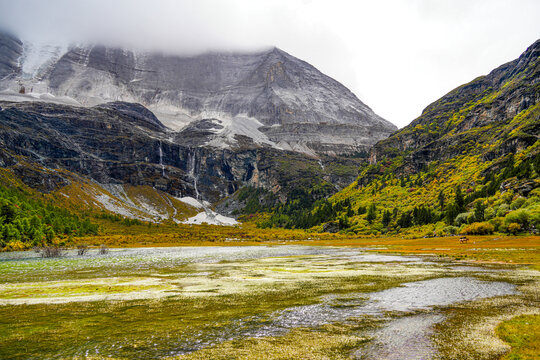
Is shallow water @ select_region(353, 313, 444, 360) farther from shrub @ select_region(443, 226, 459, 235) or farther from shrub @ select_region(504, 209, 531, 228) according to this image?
shrub @ select_region(443, 226, 459, 235)

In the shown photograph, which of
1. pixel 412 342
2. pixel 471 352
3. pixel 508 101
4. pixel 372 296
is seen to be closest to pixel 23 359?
pixel 412 342

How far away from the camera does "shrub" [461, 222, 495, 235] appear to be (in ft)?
259

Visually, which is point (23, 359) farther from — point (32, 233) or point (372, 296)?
point (32, 233)

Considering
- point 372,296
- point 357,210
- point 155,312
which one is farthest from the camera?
point 357,210

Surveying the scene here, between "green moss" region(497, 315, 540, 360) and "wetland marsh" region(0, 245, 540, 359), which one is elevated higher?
"green moss" region(497, 315, 540, 360)

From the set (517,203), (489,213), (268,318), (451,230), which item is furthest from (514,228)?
(268,318)

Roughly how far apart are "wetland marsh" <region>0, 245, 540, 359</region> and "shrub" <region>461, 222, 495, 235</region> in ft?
193

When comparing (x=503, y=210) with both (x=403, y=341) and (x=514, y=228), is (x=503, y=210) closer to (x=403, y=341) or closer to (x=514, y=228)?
(x=514, y=228)

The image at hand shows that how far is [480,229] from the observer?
3189 inches

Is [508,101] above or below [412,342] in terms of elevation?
above

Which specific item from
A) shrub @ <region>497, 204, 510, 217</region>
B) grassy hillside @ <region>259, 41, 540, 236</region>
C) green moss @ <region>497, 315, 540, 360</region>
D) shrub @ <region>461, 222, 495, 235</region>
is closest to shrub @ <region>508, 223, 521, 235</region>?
grassy hillside @ <region>259, 41, 540, 236</region>

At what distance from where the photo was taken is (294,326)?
15211 mm

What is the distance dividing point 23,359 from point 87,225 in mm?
174438

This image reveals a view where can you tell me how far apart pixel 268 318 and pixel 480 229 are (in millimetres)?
84137
